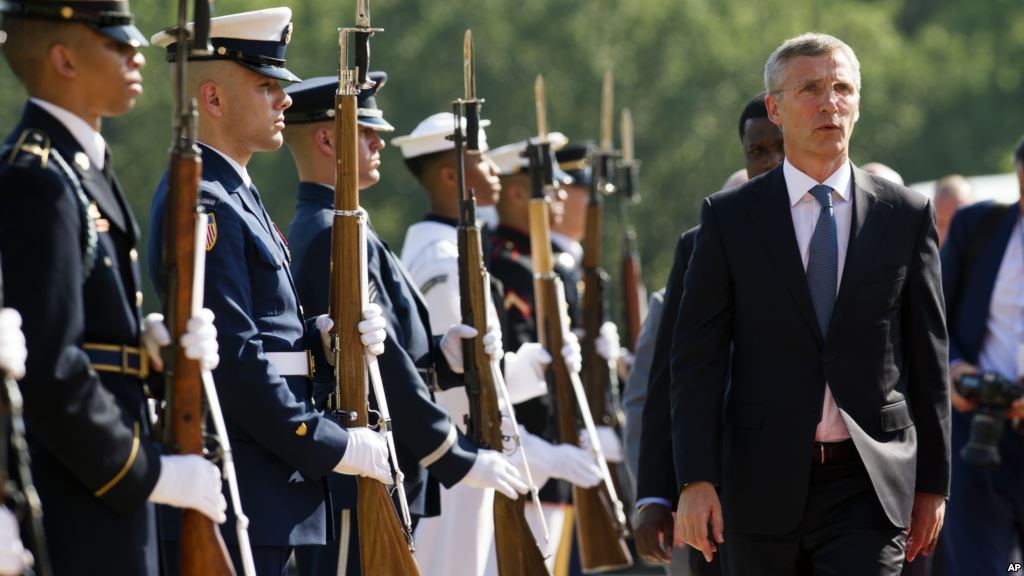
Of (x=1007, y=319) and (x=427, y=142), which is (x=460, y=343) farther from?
(x=1007, y=319)

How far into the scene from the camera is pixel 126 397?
4.18 meters

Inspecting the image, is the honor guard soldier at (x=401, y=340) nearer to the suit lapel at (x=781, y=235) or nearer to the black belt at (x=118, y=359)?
the suit lapel at (x=781, y=235)

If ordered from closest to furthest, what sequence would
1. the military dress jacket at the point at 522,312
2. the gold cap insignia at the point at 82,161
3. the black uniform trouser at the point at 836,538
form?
the gold cap insignia at the point at 82,161
the black uniform trouser at the point at 836,538
the military dress jacket at the point at 522,312

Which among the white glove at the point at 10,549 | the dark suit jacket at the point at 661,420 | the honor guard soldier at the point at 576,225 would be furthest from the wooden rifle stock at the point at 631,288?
the white glove at the point at 10,549

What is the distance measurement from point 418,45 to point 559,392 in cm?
1768

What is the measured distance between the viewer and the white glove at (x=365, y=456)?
5.16 m

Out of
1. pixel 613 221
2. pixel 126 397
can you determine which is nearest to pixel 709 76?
pixel 613 221

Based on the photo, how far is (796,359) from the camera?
A: 5.04m

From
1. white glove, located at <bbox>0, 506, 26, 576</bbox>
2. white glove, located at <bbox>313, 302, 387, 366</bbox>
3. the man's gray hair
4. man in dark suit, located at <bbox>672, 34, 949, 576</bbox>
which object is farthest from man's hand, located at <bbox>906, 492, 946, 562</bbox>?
white glove, located at <bbox>0, 506, 26, 576</bbox>

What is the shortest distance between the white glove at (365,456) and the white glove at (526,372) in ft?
8.01

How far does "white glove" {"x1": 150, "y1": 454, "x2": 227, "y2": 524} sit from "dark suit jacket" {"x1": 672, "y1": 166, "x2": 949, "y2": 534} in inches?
59.0

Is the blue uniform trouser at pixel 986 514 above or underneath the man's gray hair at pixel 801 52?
underneath

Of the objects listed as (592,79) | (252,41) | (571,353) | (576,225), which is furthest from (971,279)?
(592,79)

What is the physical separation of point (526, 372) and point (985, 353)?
2.15 m
